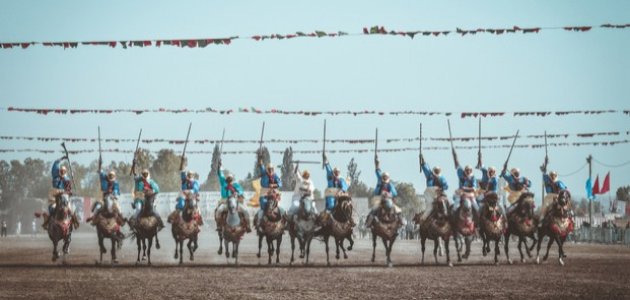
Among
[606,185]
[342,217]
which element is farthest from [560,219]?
[606,185]

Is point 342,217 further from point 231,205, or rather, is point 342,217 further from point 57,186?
point 57,186

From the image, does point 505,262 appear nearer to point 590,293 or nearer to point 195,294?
point 590,293

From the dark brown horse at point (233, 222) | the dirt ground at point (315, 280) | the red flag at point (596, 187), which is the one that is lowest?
the dirt ground at point (315, 280)

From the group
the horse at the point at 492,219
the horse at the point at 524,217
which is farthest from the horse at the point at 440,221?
the horse at the point at 524,217

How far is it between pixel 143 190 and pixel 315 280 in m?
10.0

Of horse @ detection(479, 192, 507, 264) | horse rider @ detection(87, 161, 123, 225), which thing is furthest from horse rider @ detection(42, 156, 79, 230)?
horse @ detection(479, 192, 507, 264)

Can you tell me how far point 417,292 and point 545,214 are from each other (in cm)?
1401

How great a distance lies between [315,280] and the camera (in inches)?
989

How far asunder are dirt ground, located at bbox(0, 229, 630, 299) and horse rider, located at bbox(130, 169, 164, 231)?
166 cm

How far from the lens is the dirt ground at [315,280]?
20.7m

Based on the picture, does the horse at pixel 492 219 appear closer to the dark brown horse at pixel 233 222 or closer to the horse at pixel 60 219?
the dark brown horse at pixel 233 222

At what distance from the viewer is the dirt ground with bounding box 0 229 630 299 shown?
20.7 metres

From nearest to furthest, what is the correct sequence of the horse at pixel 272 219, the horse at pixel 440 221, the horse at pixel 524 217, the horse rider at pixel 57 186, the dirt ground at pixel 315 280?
the dirt ground at pixel 315 280
the horse rider at pixel 57 186
the horse at pixel 440 221
the horse at pixel 272 219
the horse at pixel 524 217

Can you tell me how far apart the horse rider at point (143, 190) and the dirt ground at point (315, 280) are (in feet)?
5.45
